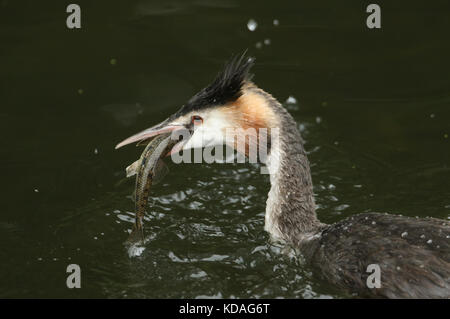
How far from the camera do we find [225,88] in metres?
5.63

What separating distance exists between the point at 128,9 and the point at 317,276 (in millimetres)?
5358

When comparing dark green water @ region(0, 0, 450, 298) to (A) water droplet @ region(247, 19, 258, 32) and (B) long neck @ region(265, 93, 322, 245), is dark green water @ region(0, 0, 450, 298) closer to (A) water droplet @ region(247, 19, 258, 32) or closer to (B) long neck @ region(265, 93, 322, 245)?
(A) water droplet @ region(247, 19, 258, 32)

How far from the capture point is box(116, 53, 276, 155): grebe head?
5598 millimetres

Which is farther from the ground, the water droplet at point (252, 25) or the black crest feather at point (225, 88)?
the water droplet at point (252, 25)

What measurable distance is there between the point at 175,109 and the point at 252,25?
1.81 metres

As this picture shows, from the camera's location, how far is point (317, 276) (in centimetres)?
531

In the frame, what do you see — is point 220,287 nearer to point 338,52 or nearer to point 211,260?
point 211,260

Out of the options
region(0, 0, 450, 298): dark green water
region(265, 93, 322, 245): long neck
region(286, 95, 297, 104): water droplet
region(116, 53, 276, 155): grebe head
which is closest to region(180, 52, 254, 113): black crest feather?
region(116, 53, 276, 155): grebe head

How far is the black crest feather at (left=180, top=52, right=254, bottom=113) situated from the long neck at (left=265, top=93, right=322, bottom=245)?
0.27 meters

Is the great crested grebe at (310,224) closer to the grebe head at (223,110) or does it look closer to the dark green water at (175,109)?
the grebe head at (223,110)

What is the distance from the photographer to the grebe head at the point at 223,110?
560 centimetres

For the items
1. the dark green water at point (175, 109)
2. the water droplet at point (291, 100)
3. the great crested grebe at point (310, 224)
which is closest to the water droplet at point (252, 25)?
the dark green water at point (175, 109)

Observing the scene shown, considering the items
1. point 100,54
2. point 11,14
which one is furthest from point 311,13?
point 11,14

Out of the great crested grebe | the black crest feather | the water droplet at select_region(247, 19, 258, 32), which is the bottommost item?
the great crested grebe
